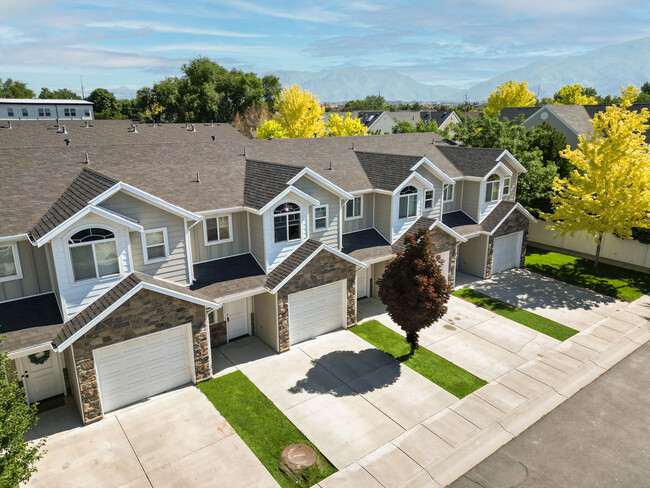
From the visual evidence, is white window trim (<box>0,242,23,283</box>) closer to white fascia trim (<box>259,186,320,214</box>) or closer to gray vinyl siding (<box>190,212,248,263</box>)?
gray vinyl siding (<box>190,212,248,263</box>)

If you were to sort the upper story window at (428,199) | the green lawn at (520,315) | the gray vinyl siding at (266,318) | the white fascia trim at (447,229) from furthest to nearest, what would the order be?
the upper story window at (428,199) < the white fascia trim at (447,229) < the green lawn at (520,315) < the gray vinyl siding at (266,318)

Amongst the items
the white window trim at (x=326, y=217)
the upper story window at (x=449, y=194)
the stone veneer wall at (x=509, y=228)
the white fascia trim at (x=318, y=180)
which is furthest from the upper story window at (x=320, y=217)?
the stone veneer wall at (x=509, y=228)

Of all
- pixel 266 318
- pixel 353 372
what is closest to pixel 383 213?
pixel 266 318

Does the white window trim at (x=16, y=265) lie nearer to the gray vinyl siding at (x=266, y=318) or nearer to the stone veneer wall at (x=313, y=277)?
the gray vinyl siding at (x=266, y=318)

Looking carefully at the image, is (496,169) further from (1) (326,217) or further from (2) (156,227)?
(2) (156,227)

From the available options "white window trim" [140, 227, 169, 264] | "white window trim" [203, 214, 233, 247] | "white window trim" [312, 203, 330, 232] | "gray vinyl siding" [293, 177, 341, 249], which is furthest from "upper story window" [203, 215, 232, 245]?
"white window trim" [312, 203, 330, 232]

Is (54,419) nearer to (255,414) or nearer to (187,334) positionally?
(187,334)
